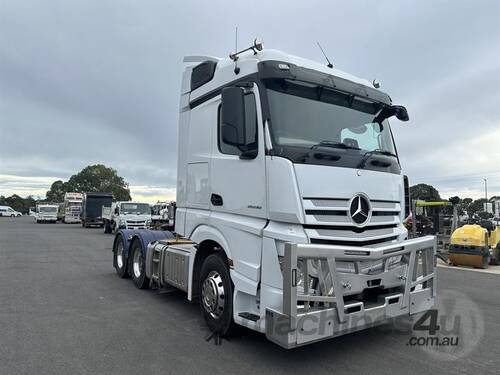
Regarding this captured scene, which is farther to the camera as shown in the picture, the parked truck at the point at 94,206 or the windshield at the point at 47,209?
the windshield at the point at 47,209

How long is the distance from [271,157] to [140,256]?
5.03 m

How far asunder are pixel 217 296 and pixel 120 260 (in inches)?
208

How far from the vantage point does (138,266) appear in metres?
8.44

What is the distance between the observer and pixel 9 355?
14.6 feet

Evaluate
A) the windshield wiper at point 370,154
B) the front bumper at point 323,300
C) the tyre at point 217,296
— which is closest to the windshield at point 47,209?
the tyre at point 217,296

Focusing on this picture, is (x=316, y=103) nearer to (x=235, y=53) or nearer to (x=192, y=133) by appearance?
(x=235, y=53)

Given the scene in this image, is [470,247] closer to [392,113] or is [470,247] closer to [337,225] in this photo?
[392,113]

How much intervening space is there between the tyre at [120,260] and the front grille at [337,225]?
6111 millimetres

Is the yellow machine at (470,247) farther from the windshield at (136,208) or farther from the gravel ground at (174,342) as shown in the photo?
the windshield at (136,208)

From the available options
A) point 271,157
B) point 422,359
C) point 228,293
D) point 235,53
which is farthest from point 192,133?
point 422,359

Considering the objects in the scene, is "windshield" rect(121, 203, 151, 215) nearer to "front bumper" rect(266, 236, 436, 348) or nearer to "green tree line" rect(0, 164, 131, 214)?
"front bumper" rect(266, 236, 436, 348)

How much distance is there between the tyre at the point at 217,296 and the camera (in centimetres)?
480

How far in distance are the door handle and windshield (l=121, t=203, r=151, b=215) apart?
21213 millimetres

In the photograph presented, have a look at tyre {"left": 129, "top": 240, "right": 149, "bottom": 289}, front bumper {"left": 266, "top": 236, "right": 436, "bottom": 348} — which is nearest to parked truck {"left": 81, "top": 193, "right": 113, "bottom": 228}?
tyre {"left": 129, "top": 240, "right": 149, "bottom": 289}
